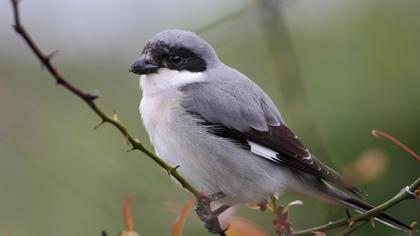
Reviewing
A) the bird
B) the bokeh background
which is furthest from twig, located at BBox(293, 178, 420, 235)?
the bird

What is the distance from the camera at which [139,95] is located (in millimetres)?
5488

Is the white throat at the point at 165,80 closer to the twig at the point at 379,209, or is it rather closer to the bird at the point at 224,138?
the bird at the point at 224,138

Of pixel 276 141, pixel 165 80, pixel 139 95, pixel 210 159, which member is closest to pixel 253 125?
pixel 276 141

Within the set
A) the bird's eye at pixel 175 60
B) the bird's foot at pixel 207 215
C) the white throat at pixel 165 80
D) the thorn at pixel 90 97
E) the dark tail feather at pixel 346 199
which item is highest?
the bird's eye at pixel 175 60

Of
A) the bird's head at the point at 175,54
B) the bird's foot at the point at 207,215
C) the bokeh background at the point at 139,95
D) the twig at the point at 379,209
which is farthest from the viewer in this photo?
the bird's head at the point at 175,54

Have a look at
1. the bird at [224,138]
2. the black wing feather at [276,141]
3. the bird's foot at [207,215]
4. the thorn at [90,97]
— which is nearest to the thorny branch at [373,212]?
the bird's foot at [207,215]

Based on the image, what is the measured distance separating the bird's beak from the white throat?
67mm

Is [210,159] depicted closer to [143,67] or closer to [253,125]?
[253,125]

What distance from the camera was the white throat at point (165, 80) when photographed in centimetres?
326

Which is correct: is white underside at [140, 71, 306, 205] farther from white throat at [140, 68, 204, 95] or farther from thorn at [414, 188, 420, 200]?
thorn at [414, 188, 420, 200]

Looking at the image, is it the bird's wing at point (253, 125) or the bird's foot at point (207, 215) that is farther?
the bird's wing at point (253, 125)

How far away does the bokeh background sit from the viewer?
2.86 metres

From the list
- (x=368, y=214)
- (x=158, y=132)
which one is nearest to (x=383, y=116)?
(x=158, y=132)

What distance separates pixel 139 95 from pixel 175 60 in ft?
7.32
